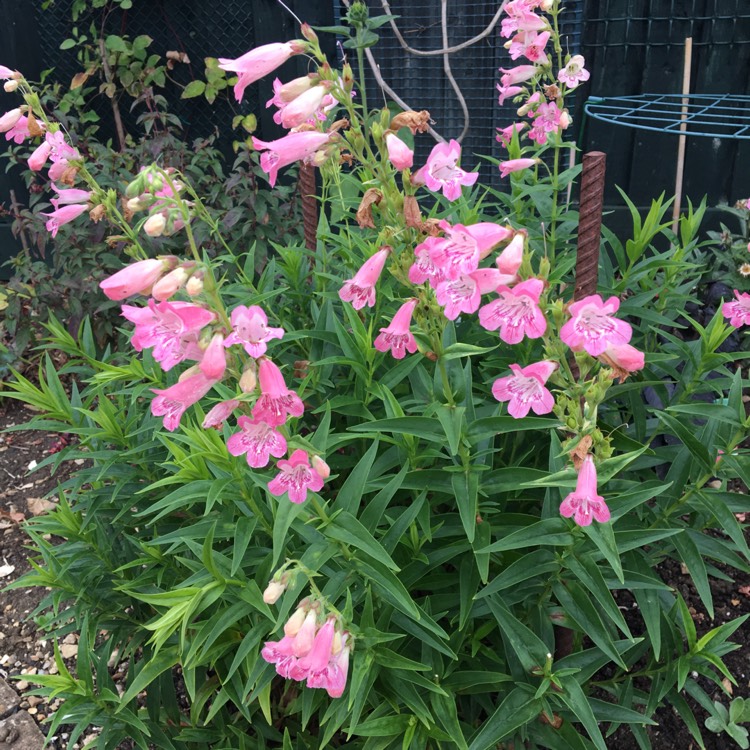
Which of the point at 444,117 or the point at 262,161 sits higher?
the point at 262,161

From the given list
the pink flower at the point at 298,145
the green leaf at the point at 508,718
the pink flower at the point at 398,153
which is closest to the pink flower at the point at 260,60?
the pink flower at the point at 298,145

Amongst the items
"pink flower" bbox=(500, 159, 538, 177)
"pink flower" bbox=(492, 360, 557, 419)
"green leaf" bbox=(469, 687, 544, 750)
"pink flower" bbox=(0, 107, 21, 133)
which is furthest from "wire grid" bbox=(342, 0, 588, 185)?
"green leaf" bbox=(469, 687, 544, 750)

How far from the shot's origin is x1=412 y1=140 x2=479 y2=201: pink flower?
1.58 meters

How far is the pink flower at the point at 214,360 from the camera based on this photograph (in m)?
1.30

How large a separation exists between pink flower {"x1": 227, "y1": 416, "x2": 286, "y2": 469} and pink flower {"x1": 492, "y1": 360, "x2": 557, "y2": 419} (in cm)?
46

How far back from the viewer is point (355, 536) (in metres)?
1.61

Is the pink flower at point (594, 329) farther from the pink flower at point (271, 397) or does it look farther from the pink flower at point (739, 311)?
the pink flower at point (739, 311)

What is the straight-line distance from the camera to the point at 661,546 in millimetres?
2154

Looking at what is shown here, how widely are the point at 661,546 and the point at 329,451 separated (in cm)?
103

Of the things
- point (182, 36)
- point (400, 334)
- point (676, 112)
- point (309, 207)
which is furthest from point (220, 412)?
point (182, 36)

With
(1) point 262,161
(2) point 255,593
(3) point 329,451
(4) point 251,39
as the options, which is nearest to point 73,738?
(2) point 255,593

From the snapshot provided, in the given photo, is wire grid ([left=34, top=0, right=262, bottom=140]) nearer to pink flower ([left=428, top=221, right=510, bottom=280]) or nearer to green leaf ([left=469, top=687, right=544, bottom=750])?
pink flower ([left=428, top=221, right=510, bottom=280])

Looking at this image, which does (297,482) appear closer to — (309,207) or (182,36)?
(309,207)

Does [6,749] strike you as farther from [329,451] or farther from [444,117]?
[444,117]
